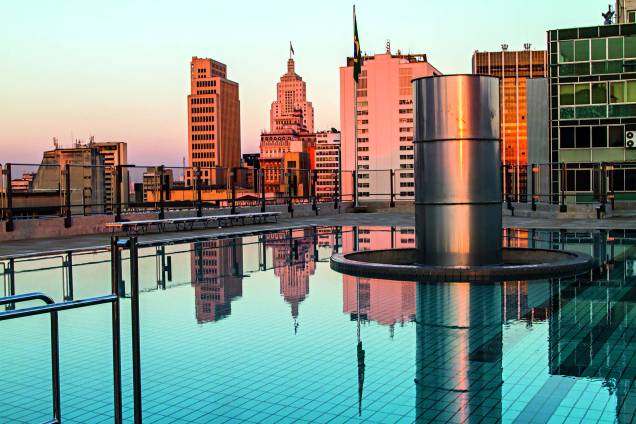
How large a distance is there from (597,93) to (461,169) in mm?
39606

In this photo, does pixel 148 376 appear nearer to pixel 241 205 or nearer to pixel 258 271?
pixel 258 271

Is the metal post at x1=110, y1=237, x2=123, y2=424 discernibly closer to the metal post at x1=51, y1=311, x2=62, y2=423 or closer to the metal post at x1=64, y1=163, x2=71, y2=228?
the metal post at x1=51, y1=311, x2=62, y2=423

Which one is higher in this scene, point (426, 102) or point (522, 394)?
point (426, 102)

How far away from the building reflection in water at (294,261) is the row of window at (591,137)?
30841 mm

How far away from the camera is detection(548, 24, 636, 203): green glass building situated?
46.8 metres

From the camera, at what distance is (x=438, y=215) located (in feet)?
38.4

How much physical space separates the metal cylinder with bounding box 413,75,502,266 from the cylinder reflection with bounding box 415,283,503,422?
67.3 inches

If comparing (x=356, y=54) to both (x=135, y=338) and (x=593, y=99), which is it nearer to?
(x=593, y=99)

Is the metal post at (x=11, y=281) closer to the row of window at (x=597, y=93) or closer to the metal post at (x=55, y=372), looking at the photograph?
the metal post at (x=55, y=372)

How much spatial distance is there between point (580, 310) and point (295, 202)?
75.5 feet

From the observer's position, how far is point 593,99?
47531 mm

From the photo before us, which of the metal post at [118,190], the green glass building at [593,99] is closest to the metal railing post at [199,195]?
the metal post at [118,190]

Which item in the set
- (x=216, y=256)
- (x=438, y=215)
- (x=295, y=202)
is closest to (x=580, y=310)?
(x=438, y=215)

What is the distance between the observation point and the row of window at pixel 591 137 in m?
47.5
